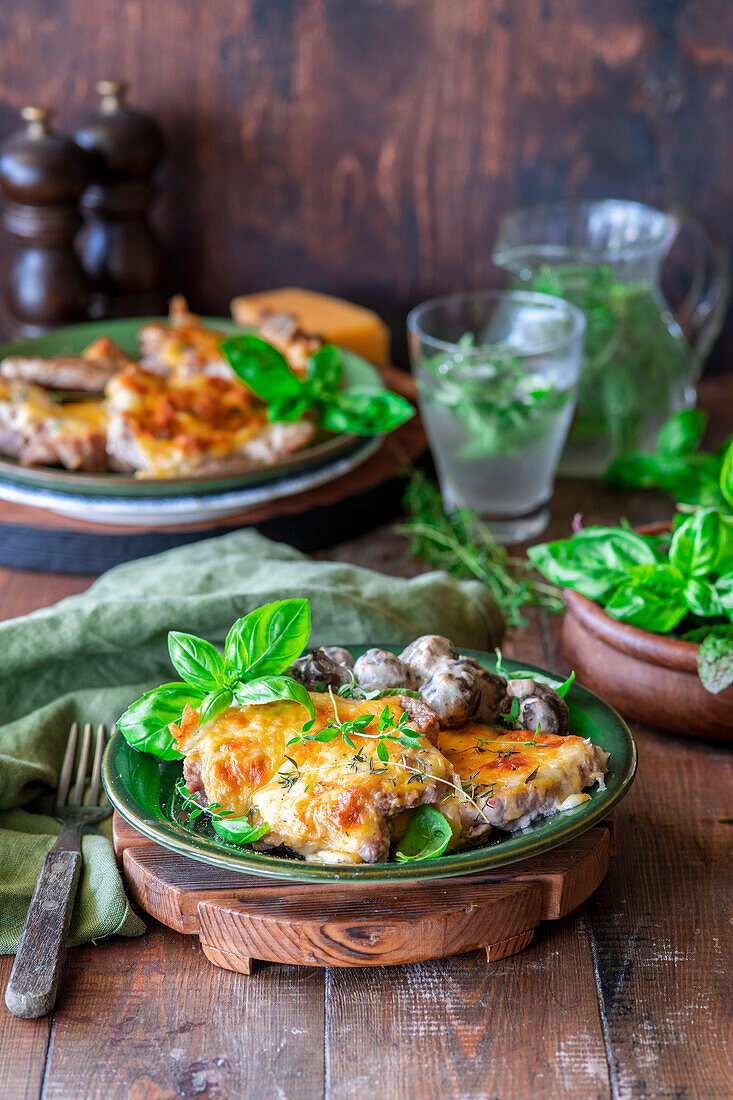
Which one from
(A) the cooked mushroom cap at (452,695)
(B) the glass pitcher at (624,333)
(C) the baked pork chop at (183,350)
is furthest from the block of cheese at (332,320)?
(A) the cooked mushroom cap at (452,695)

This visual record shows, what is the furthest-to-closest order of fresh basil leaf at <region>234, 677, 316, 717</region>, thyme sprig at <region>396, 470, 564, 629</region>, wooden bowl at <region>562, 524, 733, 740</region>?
thyme sprig at <region>396, 470, 564, 629</region> → wooden bowl at <region>562, 524, 733, 740</region> → fresh basil leaf at <region>234, 677, 316, 717</region>

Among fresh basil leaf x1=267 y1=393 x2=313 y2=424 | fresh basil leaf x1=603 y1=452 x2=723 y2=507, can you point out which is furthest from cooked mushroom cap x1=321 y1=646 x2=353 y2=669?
fresh basil leaf x1=603 y1=452 x2=723 y2=507

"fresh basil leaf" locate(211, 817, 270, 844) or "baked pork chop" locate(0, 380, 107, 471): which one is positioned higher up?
"fresh basil leaf" locate(211, 817, 270, 844)

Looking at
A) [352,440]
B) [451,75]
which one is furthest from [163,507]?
[451,75]

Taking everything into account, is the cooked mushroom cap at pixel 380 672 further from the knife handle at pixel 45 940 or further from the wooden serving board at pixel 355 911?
the knife handle at pixel 45 940

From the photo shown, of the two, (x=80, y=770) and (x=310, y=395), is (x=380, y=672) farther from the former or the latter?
(x=310, y=395)

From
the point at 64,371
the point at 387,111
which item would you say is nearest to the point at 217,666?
the point at 64,371

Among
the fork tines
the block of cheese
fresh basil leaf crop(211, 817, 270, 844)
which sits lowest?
the block of cheese

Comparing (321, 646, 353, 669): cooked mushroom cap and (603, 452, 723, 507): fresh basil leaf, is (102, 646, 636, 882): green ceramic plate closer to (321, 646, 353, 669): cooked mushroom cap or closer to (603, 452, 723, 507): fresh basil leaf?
(321, 646, 353, 669): cooked mushroom cap
